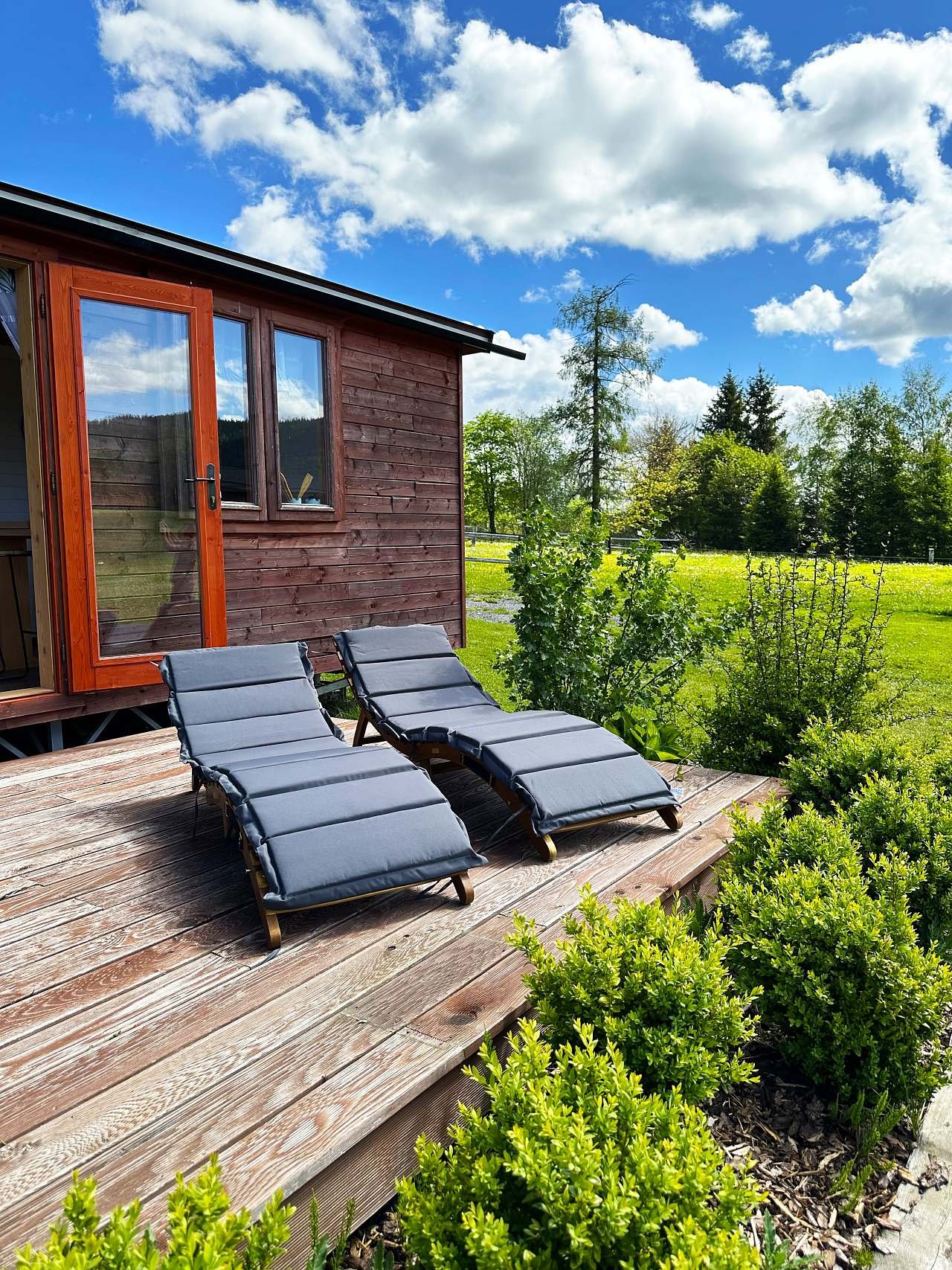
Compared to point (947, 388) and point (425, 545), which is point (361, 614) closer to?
point (425, 545)

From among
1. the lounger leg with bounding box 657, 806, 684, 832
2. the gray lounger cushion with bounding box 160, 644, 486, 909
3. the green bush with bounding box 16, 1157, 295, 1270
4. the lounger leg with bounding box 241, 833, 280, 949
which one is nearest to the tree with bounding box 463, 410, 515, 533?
the gray lounger cushion with bounding box 160, 644, 486, 909

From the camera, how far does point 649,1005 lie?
5.87 ft

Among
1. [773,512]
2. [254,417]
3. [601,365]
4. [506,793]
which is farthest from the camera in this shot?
[773,512]

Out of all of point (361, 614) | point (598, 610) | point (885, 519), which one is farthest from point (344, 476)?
point (885, 519)

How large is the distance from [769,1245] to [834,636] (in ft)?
10.9

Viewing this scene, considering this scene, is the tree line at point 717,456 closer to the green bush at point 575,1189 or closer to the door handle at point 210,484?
the door handle at point 210,484

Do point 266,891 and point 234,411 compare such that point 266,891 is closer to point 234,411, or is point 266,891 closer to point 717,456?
point 234,411

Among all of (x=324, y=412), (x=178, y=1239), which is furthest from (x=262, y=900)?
(x=324, y=412)

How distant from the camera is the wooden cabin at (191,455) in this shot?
4523mm

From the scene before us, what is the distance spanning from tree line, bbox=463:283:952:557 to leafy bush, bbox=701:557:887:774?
18398mm

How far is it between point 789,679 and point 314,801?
8.82 feet

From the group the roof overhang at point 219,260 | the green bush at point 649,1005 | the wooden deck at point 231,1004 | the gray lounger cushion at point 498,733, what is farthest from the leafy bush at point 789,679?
the roof overhang at point 219,260

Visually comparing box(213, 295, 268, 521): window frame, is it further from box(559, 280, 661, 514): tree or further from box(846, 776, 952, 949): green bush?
box(559, 280, 661, 514): tree

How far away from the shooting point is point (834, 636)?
14.4ft
